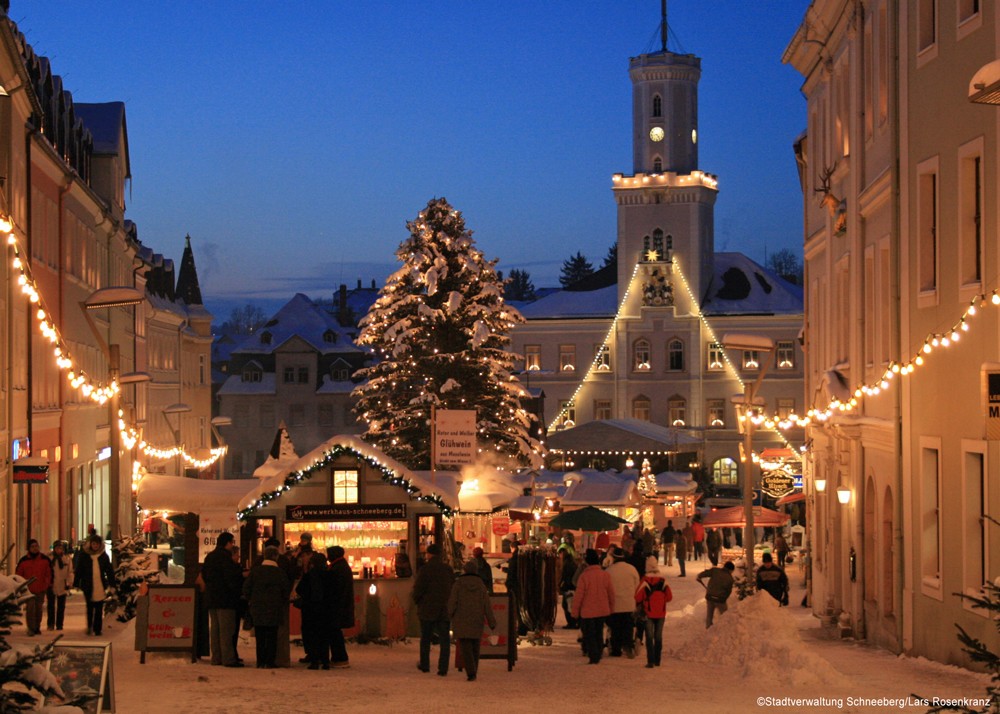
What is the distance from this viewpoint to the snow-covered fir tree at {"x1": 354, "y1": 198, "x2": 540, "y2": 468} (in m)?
42.8

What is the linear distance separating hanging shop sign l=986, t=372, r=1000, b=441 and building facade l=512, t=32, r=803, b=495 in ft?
237

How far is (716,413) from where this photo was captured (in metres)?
88.1

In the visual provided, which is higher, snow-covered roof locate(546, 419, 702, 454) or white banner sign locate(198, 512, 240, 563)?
snow-covered roof locate(546, 419, 702, 454)

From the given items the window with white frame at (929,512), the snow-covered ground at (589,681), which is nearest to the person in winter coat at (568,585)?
the snow-covered ground at (589,681)

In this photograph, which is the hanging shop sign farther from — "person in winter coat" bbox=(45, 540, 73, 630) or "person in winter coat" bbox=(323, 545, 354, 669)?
"person in winter coat" bbox=(45, 540, 73, 630)

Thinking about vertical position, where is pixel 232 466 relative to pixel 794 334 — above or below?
below

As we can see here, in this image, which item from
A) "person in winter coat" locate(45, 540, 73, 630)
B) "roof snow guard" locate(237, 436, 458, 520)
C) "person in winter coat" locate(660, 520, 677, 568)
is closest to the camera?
"person in winter coat" locate(45, 540, 73, 630)

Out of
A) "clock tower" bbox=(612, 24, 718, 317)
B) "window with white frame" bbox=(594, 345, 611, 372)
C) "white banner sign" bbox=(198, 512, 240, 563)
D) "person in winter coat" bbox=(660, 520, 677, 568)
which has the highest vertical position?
"clock tower" bbox=(612, 24, 718, 317)

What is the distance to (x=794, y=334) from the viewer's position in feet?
292

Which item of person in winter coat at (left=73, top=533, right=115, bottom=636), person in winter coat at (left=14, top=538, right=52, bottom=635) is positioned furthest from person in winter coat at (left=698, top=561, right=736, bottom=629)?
person in winter coat at (left=14, top=538, right=52, bottom=635)

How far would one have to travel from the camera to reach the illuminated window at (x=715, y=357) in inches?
3484

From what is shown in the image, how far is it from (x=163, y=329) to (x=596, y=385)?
30.5 meters

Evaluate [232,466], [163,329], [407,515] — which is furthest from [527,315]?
[407,515]

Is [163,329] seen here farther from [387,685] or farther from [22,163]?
[387,685]
